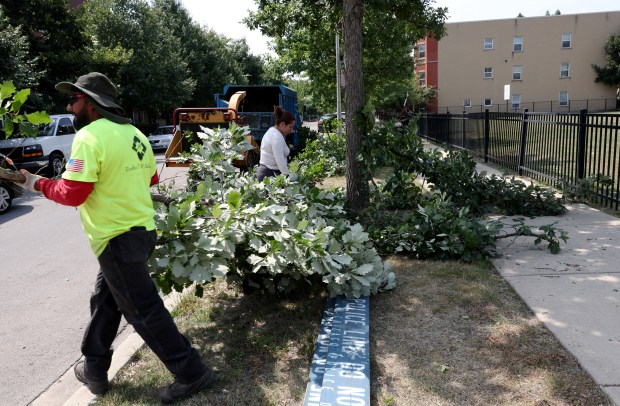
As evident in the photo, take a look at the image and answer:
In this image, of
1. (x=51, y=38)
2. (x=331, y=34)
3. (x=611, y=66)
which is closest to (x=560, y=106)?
(x=611, y=66)

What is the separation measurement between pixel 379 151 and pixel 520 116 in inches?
253

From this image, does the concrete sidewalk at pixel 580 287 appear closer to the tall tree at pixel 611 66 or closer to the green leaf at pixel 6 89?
the green leaf at pixel 6 89

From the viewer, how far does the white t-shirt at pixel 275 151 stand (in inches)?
247

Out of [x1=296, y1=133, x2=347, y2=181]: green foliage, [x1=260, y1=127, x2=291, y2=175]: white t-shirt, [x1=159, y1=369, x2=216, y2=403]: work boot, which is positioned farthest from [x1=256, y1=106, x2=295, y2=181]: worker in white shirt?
[x1=296, y1=133, x2=347, y2=181]: green foliage

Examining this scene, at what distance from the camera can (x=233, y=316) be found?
438 cm

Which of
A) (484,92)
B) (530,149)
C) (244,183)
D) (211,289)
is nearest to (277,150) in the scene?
(244,183)

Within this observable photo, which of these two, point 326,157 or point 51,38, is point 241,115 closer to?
point 326,157

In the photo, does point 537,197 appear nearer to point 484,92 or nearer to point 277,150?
point 277,150

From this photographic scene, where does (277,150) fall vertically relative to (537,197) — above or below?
above

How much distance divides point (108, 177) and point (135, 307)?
75 cm

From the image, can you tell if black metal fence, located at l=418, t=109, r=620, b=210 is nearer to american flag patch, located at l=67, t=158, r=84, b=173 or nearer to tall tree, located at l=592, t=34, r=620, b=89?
american flag patch, located at l=67, t=158, r=84, b=173

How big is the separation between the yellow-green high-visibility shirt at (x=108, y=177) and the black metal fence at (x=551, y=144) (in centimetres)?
678

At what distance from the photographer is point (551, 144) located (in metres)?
9.70

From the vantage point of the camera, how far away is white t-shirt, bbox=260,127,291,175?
6.27 metres
